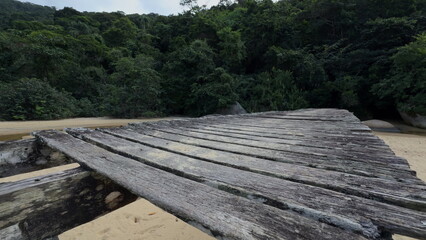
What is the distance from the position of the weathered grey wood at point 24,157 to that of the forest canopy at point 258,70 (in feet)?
43.9

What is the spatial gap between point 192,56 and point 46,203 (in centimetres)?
1743

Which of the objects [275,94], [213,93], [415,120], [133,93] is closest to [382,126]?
[415,120]

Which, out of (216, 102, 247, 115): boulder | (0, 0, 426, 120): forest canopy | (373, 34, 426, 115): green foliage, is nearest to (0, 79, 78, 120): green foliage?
(0, 0, 426, 120): forest canopy

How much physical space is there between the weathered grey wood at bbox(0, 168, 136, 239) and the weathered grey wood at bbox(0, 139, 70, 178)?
2.42 feet

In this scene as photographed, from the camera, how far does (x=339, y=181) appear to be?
2.77ft

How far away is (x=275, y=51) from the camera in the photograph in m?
17.4

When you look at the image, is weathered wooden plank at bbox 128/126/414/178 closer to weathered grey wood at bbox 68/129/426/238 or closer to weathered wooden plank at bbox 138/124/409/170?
weathered wooden plank at bbox 138/124/409/170

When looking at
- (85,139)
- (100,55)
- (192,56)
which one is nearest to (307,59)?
(192,56)

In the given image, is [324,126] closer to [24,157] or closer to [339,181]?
[339,181]

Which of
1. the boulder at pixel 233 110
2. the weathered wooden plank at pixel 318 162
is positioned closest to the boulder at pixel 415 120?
the boulder at pixel 233 110

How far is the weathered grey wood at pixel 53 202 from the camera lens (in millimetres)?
681

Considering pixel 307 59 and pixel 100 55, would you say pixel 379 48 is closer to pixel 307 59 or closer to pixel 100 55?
pixel 307 59

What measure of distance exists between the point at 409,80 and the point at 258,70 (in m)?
10.7

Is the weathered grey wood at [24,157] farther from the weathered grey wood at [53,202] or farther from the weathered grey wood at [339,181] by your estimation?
the weathered grey wood at [339,181]
